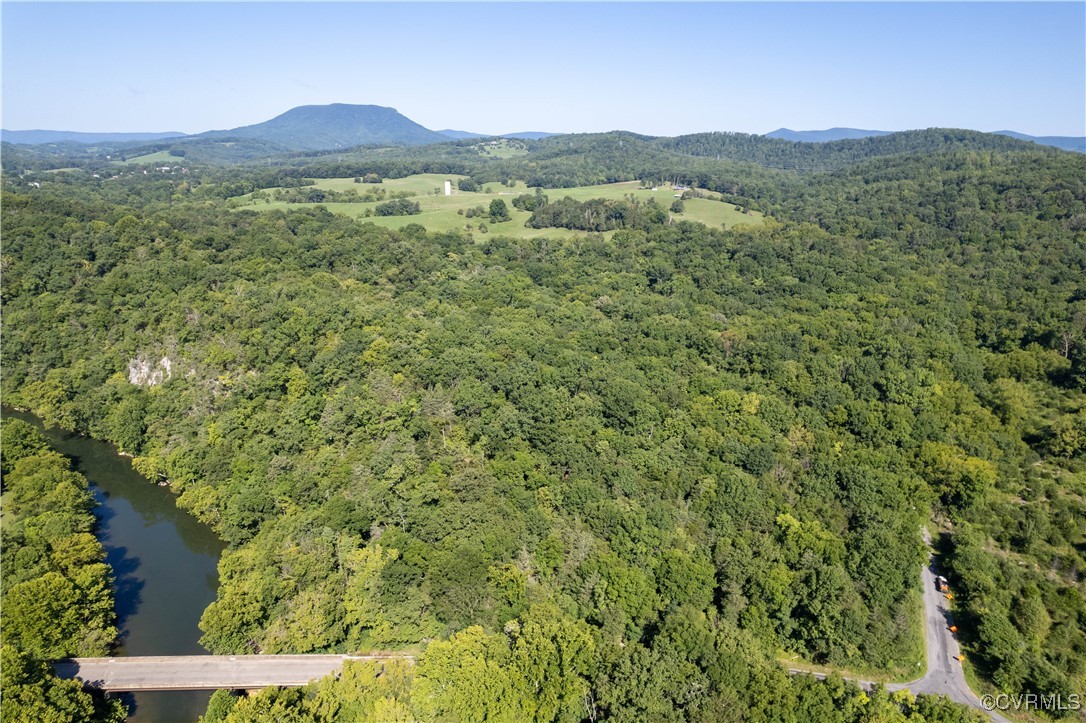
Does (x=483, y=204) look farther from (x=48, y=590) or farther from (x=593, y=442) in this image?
(x=48, y=590)

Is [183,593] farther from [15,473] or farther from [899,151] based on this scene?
[899,151]

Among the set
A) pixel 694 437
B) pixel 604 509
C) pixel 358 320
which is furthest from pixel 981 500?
pixel 358 320

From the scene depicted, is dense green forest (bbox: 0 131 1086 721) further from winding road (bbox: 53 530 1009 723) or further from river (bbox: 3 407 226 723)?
river (bbox: 3 407 226 723)

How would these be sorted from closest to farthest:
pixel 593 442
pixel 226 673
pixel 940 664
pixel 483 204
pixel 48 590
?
pixel 226 673
pixel 48 590
pixel 940 664
pixel 593 442
pixel 483 204

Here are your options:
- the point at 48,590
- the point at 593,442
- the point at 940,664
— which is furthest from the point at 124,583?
the point at 940,664

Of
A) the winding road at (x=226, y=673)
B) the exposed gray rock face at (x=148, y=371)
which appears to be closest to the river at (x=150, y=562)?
the winding road at (x=226, y=673)

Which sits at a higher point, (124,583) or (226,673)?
(226,673)

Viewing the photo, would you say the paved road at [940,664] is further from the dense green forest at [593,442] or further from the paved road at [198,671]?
the paved road at [198,671]
